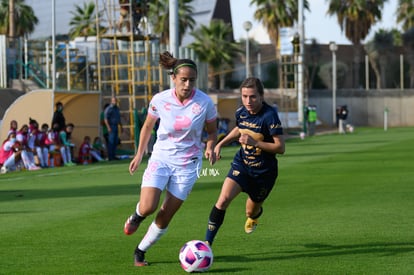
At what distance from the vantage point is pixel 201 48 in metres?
80.9

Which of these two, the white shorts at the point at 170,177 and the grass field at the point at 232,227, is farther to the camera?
the grass field at the point at 232,227

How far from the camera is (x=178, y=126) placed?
9.77 meters

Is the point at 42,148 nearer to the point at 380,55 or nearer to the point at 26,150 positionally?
the point at 26,150

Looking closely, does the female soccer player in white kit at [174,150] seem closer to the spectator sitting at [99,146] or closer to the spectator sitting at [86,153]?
the spectator sitting at [86,153]

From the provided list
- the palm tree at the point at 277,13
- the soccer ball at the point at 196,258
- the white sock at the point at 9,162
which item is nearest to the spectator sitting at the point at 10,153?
the white sock at the point at 9,162

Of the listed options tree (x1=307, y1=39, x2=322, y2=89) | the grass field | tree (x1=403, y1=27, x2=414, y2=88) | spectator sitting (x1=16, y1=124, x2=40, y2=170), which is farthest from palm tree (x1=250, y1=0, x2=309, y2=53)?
the grass field

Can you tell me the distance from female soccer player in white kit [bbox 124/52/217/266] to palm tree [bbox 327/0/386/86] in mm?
78693

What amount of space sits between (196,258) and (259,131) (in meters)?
1.89

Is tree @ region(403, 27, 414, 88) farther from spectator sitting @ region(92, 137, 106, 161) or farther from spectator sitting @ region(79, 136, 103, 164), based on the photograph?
spectator sitting @ region(79, 136, 103, 164)

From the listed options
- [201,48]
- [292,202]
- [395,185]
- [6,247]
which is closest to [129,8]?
[395,185]

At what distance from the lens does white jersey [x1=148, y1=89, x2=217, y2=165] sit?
32.1ft

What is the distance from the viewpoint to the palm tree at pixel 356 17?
287 ft

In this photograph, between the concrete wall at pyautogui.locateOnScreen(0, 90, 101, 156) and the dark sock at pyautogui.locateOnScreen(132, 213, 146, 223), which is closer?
the dark sock at pyautogui.locateOnScreen(132, 213, 146, 223)

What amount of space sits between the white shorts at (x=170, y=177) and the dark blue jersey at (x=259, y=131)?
1.05 metres
